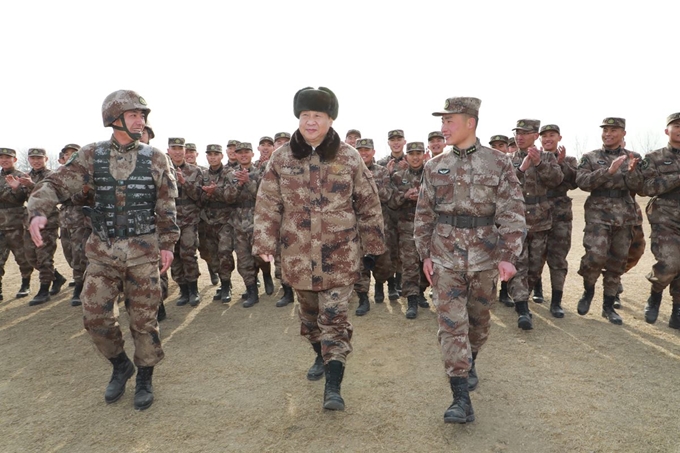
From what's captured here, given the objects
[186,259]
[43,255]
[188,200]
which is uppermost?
[188,200]

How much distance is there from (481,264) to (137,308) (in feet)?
9.84

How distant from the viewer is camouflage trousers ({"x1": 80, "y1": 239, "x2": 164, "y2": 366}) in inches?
138

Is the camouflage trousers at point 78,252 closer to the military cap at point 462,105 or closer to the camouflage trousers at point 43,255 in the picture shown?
the camouflage trousers at point 43,255

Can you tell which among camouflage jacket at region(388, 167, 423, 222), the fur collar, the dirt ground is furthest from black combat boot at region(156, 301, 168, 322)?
the fur collar

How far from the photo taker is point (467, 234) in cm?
337

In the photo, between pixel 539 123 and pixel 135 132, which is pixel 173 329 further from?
pixel 539 123

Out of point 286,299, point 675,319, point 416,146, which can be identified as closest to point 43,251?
point 286,299

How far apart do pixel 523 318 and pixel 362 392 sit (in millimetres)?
2599

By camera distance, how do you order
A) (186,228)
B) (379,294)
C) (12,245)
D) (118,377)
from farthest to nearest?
1. (12,245)
2. (186,228)
3. (379,294)
4. (118,377)

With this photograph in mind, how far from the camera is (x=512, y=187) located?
10.7 feet

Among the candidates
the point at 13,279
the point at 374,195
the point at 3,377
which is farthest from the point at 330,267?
the point at 13,279

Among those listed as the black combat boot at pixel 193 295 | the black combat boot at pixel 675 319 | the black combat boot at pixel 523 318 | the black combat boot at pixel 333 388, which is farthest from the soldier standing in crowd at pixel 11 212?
the black combat boot at pixel 675 319

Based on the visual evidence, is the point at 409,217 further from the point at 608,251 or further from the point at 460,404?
the point at 460,404

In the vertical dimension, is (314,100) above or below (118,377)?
above
